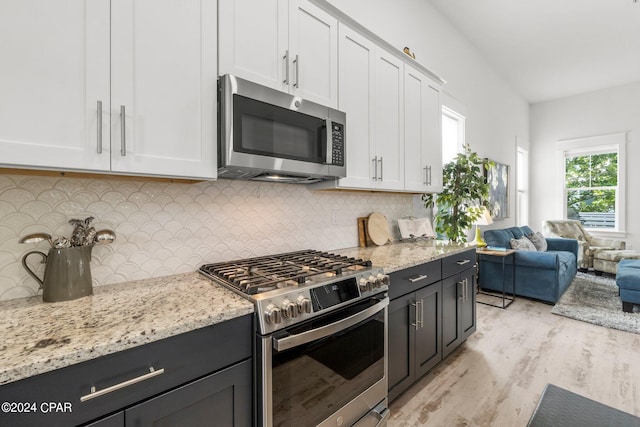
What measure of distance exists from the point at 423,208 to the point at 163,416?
2985mm

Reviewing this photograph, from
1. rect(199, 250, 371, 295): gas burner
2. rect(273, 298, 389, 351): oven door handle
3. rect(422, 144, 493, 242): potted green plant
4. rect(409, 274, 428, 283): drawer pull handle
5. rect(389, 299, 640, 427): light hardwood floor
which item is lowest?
rect(389, 299, 640, 427): light hardwood floor

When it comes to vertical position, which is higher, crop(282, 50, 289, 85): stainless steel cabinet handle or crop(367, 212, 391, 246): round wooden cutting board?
crop(282, 50, 289, 85): stainless steel cabinet handle

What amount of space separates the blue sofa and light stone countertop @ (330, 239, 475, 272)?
171 cm

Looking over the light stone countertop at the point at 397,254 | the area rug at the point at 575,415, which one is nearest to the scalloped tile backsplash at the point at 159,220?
the light stone countertop at the point at 397,254

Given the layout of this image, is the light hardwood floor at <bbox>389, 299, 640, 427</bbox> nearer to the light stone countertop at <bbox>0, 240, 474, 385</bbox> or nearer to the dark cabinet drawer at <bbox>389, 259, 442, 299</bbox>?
the dark cabinet drawer at <bbox>389, 259, 442, 299</bbox>

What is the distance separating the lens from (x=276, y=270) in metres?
1.47

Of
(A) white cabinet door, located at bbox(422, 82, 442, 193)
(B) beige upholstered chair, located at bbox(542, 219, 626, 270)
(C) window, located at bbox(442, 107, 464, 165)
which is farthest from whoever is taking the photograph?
(B) beige upholstered chair, located at bbox(542, 219, 626, 270)

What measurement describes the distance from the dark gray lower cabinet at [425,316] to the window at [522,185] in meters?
4.64

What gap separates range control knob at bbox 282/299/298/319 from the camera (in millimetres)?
1100

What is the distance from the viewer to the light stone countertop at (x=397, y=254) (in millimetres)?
1788

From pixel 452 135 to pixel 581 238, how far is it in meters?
3.89

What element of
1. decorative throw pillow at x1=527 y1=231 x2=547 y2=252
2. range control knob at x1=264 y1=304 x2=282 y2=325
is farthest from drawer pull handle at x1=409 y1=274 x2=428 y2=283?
decorative throw pillow at x1=527 y1=231 x2=547 y2=252

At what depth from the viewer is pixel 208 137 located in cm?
131

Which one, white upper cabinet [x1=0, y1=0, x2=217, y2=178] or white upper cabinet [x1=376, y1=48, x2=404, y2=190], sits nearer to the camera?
white upper cabinet [x1=0, y1=0, x2=217, y2=178]
